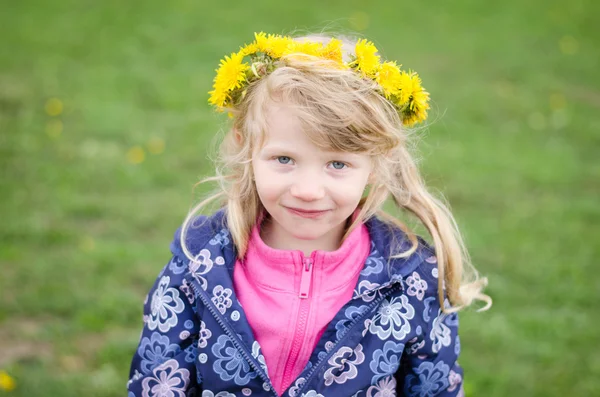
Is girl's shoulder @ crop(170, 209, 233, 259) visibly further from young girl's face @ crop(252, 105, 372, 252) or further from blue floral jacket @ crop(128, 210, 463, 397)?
young girl's face @ crop(252, 105, 372, 252)

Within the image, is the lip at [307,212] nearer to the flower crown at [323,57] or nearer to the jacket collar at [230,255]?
the jacket collar at [230,255]

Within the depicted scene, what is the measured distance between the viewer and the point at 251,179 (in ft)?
7.35

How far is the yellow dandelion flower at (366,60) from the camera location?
2.06 metres

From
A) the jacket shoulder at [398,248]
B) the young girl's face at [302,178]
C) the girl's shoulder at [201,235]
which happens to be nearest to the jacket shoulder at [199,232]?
the girl's shoulder at [201,235]

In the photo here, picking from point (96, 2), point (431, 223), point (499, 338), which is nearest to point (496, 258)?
point (499, 338)

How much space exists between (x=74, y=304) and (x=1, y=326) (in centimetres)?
35

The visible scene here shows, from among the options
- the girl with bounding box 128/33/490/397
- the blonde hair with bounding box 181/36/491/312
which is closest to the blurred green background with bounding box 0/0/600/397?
the blonde hair with bounding box 181/36/491/312

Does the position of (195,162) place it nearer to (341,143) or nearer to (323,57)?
(323,57)

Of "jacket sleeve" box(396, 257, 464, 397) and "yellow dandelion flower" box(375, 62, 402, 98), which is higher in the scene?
"yellow dandelion flower" box(375, 62, 402, 98)

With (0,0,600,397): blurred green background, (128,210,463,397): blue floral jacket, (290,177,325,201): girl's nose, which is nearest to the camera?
(290,177,325,201): girl's nose

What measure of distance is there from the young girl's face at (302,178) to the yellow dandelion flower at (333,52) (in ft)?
0.70

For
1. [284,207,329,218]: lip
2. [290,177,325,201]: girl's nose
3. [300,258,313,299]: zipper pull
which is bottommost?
[300,258,313,299]: zipper pull

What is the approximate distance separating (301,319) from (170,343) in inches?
14.8

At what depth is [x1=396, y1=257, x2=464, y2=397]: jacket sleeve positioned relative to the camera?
2.16 meters
